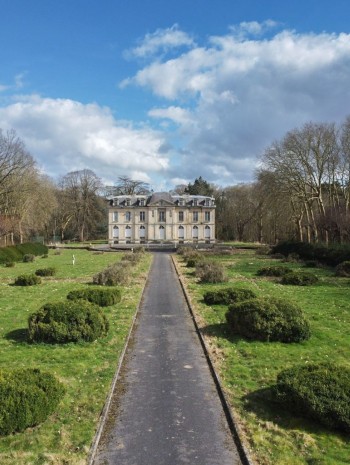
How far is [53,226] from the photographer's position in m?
97.2

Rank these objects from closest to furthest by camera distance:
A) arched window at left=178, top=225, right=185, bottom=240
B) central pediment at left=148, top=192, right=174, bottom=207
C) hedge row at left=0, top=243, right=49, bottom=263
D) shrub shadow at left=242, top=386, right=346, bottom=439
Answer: shrub shadow at left=242, top=386, right=346, bottom=439 → hedge row at left=0, top=243, right=49, bottom=263 → central pediment at left=148, top=192, right=174, bottom=207 → arched window at left=178, top=225, right=185, bottom=240

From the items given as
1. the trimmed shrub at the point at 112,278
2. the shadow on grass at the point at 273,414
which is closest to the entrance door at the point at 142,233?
the trimmed shrub at the point at 112,278

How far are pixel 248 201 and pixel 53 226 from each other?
43988 millimetres

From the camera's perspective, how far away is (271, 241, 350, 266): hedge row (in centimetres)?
3919

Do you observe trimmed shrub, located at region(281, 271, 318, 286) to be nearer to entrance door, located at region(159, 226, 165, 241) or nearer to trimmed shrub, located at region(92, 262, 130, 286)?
trimmed shrub, located at region(92, 262, 130, 286)

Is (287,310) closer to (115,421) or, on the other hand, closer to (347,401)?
(347,401)

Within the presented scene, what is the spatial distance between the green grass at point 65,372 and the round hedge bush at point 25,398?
Result: 0.20 m

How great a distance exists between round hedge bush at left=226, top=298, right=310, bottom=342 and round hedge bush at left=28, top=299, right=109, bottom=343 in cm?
448

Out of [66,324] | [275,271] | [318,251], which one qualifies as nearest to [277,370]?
[66,324]

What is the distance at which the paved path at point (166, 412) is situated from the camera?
6.99m

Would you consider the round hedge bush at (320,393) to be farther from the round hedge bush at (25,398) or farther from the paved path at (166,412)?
the round hedge bush at (25,398)

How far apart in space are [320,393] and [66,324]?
809 centimetres

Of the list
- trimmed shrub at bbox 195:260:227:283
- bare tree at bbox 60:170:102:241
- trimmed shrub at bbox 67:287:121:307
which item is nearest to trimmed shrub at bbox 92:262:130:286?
trimmed shrub at bbox 195:260:227:283

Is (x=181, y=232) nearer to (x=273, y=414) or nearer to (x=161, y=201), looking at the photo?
(x=161, y=201)
